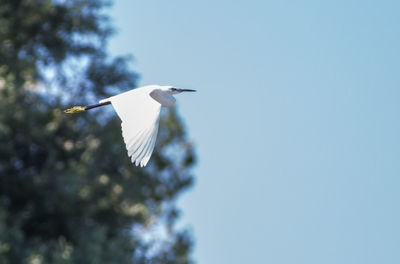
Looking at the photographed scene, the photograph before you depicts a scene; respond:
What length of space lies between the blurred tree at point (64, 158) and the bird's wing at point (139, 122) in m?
5.66

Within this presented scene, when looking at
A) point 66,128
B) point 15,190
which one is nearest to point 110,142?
point 66,128

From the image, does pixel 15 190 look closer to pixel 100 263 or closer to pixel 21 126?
pixel 21 126

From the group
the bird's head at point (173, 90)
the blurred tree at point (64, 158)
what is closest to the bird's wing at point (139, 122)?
the bird's head at point (173, 90)

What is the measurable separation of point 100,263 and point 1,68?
10.4ft

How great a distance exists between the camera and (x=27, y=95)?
12297 mm

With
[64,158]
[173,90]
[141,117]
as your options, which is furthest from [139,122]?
[64,158]

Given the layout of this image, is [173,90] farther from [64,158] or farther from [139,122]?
[64,158]

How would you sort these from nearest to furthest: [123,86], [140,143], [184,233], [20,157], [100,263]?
1. [140,143]
2. [100,263]
3. [20,157]
4. [123,86]
5. [184,233]

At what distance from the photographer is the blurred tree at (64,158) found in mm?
11883

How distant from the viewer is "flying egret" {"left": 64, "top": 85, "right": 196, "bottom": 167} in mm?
4703

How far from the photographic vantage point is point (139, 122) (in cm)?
500

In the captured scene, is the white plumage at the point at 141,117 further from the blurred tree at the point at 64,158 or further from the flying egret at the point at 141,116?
the blurred tree at the point at 64,158

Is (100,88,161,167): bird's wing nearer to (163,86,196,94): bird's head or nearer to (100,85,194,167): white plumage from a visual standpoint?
(100,85,194,167): white plumage

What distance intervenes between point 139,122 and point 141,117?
77mm
